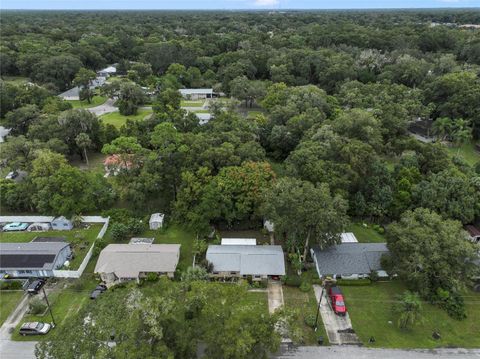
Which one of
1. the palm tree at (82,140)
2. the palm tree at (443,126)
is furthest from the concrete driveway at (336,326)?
the palm tree at (443,126)

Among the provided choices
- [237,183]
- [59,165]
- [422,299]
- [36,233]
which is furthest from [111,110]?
[422,299]

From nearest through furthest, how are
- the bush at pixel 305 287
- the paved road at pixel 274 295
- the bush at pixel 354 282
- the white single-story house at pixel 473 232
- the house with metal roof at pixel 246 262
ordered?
the paved road at pixel 274 295 < the bush at pixel 305 287 < the bush at pixel 354 282 < the house with metal roof at pixel 246 262 < the white single-story house at pixel 473 232

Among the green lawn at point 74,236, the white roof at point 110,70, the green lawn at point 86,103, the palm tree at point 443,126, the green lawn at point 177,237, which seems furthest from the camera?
the white roof at point 110,70

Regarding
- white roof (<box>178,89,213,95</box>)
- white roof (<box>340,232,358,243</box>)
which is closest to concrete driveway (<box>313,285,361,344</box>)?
white roof (<box>340,232,358,243</box>)

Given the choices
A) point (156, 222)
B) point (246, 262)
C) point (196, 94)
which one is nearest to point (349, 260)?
point (246, 262)

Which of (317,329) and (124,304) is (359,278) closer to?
(317,329)

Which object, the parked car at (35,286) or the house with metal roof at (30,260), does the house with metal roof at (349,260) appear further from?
the parked car at (35,286)

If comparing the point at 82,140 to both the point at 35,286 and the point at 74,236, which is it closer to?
the point at 74,236
